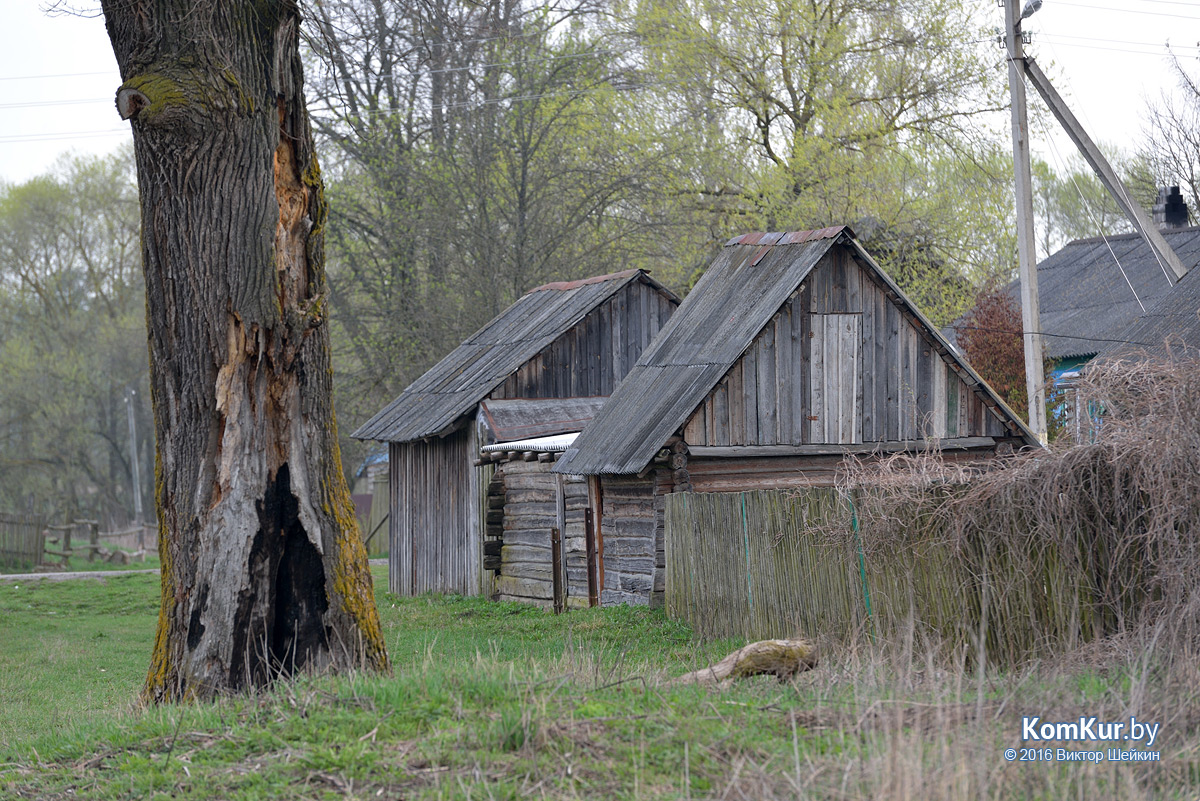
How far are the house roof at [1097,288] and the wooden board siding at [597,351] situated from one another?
31.6 ft

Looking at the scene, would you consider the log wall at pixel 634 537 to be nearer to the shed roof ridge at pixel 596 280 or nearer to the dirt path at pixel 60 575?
the shed roof ridge at pixel 596 280

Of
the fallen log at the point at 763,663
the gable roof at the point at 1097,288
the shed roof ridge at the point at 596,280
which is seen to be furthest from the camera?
the gable roof at the point at 1097,288

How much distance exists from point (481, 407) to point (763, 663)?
11.9 metres

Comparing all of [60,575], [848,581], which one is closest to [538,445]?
[848,581]

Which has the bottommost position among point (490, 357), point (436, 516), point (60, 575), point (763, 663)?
point (60, 575)

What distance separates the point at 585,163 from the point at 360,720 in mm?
23302

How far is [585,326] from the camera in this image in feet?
65.9

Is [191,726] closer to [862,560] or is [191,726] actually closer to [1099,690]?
[1099,690]

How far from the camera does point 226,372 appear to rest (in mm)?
7145

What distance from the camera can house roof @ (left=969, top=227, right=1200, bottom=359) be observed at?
1043 inches

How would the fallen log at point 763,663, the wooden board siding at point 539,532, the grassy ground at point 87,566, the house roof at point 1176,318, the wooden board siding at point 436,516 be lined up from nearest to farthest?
the fallen log at point 763,663, the house roof at point 1176,318, the wooden board siding at point 539,532, the wooden board siding at point 436,516, the grassy ground at point 87,566

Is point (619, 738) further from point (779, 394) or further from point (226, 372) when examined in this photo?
point (779, 394)

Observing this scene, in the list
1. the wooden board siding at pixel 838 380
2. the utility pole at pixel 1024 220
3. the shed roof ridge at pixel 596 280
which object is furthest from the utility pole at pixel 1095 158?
the shed roof ridge at pixel 596 280

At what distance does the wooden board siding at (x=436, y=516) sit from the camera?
1916 cm
